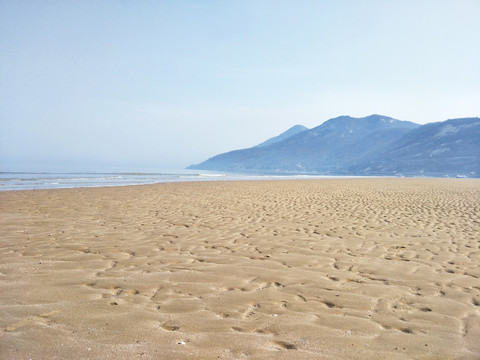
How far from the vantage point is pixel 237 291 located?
14.3 ft

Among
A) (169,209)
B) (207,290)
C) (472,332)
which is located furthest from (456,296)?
(169,209)

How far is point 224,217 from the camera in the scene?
33.6 feet

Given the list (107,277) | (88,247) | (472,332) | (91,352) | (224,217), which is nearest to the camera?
(91,352)

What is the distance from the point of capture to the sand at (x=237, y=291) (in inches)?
119

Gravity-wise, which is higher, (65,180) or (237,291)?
(65,180)

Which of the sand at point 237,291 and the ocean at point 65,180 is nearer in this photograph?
the sand at point 237,291

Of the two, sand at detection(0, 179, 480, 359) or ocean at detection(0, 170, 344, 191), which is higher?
ocean at detection(0, 170, 344, 191)

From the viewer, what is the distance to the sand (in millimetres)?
3031

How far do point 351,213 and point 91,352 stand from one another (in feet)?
31.8

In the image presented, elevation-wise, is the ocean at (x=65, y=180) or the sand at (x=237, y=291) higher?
the ocean at (x=65, y=180)

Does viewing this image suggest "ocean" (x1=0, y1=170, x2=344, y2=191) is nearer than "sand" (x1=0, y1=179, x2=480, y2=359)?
No

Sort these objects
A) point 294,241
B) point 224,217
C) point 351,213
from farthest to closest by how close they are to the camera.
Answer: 1. point 351,213
2. point 224,217
3. point 294,241

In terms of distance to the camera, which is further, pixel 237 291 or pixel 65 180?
pixel 65 180

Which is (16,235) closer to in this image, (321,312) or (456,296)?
(321,312)
